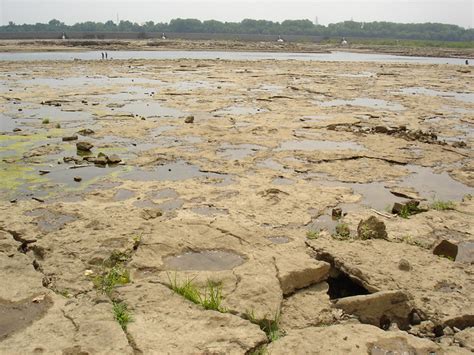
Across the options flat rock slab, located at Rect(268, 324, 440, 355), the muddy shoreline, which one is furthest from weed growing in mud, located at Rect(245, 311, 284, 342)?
the muddy shoreline

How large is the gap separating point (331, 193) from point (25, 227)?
3948mm

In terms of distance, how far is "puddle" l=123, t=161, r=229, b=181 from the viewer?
6.76 m

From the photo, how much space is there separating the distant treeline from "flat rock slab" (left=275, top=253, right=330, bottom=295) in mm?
117896

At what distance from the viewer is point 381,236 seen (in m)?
4.61

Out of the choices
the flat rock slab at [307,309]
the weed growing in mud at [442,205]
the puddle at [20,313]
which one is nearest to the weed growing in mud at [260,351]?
the flat rock slab at [307,309]

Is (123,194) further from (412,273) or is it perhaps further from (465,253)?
(465,253)

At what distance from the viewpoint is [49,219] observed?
5.00m

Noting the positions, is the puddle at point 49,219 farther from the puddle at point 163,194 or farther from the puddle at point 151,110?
the puddle at point 151,110

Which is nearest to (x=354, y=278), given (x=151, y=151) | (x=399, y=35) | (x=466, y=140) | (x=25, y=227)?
(x=25, y=227)

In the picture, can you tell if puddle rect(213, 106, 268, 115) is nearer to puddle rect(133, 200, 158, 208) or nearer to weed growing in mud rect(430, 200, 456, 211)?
puddle rect(133, 200, 158, 208)

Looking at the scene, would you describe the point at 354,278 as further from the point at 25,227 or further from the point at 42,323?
the point at 25,227

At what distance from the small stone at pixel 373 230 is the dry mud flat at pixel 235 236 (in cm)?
2

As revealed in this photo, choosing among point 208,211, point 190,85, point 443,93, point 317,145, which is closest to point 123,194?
point 208,211

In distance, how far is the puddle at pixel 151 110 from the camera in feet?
39.4
